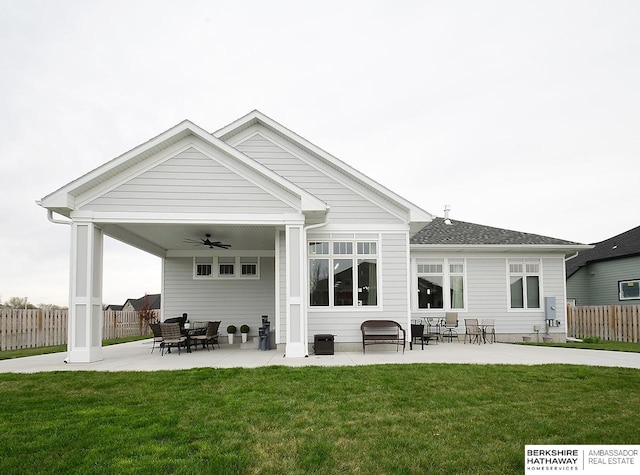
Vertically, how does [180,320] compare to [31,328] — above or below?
above

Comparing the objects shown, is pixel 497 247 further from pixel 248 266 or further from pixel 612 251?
pixel 612 251

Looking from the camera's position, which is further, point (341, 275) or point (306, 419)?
point (341, 275)

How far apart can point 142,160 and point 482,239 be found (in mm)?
10960

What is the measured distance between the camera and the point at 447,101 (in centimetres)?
1884

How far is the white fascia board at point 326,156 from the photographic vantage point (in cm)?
1280

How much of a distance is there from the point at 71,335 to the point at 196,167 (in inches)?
178

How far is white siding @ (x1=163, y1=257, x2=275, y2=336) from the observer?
52.9 feet

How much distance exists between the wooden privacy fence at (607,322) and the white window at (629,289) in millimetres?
4122

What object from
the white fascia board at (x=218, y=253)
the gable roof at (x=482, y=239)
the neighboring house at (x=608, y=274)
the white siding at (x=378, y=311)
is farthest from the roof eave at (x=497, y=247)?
the white fascia board at (x=218, y=253)

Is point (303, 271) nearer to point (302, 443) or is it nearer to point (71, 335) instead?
point (71, 335)

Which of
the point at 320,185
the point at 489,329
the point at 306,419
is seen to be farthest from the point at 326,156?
the point at 306,419

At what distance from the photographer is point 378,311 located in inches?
506

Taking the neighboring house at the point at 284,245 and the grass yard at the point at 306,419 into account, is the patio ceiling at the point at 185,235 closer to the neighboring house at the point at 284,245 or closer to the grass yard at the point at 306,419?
the neighboring house at the point at 284,245

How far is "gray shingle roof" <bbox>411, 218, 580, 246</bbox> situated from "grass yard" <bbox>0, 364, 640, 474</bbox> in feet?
24.5
